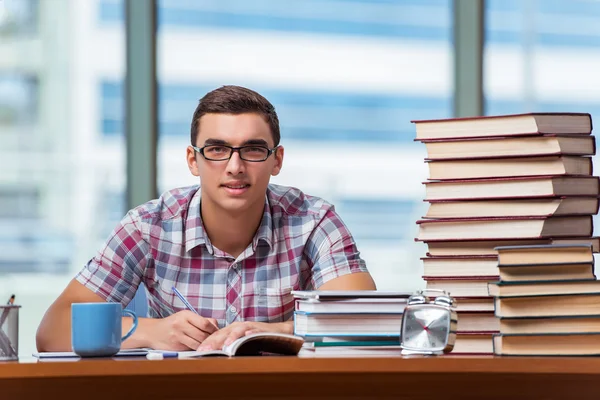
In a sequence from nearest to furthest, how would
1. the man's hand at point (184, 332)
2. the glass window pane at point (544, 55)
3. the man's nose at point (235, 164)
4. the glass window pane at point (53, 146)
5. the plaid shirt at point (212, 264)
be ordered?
the man's hand at point (184, 332) → the man's nose at point (235, 164) → the plaid shirt at point (212, 264) → the glass window pane at point (53, 146) → the glass window pane at point (544, 55)

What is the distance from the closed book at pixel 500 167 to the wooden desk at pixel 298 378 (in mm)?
401

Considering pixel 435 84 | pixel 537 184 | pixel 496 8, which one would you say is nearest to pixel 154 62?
pixel 435 84

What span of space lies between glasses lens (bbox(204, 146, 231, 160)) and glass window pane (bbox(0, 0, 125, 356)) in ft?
4.63

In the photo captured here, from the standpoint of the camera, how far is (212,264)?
2.13 metres

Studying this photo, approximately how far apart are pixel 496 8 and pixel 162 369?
9.46 feet

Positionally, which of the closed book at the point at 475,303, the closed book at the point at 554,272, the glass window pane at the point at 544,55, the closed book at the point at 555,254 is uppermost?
the glass window pane at the point at 544,55

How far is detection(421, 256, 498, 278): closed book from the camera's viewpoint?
1.44m

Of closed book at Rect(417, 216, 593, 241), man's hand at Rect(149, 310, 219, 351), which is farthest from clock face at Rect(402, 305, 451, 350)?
man's hand at Rect(149, 310, 219, 351)

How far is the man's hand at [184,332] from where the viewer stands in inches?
65.4

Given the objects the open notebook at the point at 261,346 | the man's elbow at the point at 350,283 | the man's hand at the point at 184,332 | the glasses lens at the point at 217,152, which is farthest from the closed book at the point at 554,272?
the glasses lens at the point at 217,152

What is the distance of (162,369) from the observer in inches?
43.6

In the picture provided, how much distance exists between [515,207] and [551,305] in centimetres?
25

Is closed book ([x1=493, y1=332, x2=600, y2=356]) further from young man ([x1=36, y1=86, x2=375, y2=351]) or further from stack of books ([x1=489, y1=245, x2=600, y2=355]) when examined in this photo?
young man ([x1=36, y1=86, x2=375, y2=351])

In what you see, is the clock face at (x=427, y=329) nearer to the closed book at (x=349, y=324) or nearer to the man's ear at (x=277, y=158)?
the closed book at (x=349, y=324)
